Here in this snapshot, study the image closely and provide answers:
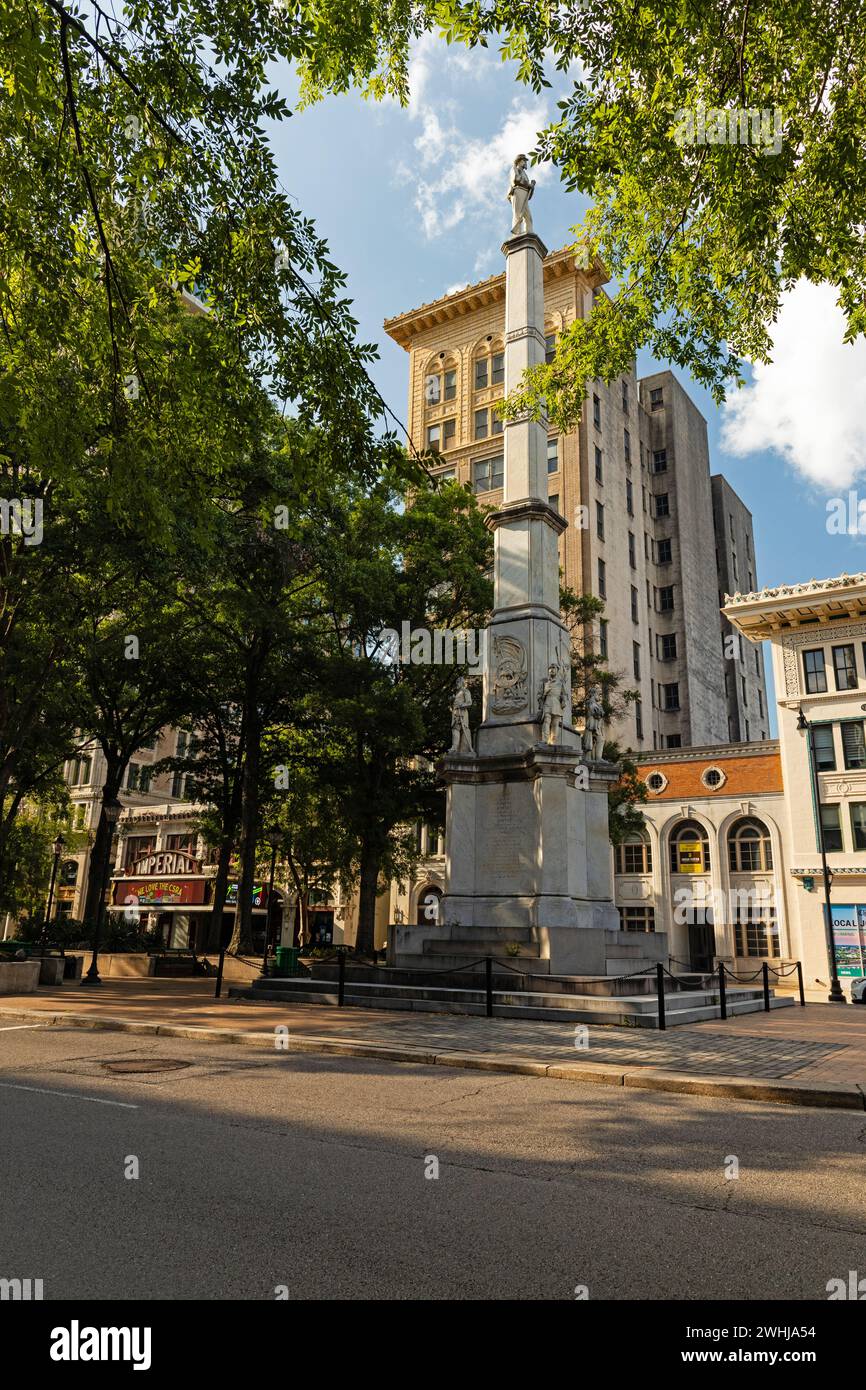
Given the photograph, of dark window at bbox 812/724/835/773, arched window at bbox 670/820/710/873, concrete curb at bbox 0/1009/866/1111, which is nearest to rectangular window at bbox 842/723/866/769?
dark window at bbox 812/724/835/773

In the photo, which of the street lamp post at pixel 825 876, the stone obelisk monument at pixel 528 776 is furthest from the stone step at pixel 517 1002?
the street lamp post at pixel 825 876

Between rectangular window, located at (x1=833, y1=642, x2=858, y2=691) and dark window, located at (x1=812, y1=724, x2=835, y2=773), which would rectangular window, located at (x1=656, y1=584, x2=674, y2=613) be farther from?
dark window, located at (x1=812, y1=724, x2=835, y2=773)

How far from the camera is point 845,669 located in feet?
134

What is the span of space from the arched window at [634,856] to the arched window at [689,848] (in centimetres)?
130

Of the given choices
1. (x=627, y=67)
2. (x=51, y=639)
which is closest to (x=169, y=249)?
(x=627, y=67)

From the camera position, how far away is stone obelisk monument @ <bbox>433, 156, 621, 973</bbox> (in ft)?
57.2

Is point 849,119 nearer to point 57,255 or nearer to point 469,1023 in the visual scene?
point 57,255

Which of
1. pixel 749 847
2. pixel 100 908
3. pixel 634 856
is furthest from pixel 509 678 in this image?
pixel 634 856

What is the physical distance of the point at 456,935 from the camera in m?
17.6

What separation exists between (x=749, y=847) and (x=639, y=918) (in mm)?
6949

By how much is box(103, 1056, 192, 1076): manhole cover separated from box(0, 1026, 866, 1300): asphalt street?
81 cm

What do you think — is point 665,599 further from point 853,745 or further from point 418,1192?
point 418,1192

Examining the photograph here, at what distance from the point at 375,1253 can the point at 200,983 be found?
22.6 m

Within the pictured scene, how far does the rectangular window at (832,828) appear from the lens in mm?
39213
